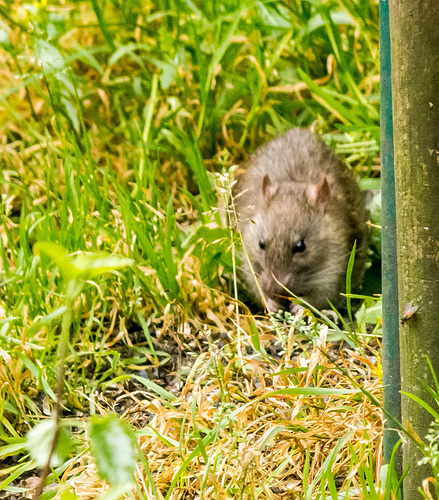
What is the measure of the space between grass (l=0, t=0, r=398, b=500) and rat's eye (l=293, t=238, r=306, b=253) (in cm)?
38

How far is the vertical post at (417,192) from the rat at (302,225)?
168 centimetres


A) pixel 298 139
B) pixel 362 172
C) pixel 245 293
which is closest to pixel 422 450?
pixel 245 293

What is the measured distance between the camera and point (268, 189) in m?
4.13

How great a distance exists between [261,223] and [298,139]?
1.96 feet

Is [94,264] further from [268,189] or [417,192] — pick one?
[268,189]

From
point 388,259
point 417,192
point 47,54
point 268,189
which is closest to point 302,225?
point 268,189

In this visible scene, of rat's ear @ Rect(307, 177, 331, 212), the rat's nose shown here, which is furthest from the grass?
rat's ear @ Rect(307, 177, 331, 212)

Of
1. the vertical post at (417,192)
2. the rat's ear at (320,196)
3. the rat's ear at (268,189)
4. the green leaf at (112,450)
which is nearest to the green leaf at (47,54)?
the rat's ear at (268,189)

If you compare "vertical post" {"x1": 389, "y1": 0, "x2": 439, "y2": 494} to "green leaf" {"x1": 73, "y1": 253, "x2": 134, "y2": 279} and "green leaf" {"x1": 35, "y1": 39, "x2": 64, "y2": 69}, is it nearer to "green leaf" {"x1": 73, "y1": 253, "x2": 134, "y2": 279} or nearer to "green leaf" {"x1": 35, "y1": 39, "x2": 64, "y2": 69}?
"green leaf" {"x1": 73, "y1": 253, "x2": 134, "y2": 279}

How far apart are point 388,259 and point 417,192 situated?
316 mm

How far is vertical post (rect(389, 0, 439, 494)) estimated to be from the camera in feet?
6.36

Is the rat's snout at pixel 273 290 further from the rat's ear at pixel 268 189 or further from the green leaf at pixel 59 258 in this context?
the green leaf at pixel 59 258

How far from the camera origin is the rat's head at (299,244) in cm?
396

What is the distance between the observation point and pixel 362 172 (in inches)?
189
